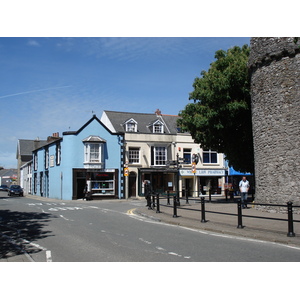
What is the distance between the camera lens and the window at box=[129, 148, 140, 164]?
121 feet

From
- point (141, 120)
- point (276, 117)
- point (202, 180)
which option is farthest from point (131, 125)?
point (276, 117)

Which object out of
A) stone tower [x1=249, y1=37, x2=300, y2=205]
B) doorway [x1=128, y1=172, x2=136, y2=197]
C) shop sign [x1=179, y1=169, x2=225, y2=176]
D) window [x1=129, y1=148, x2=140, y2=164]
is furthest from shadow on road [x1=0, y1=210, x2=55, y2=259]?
shop sign [x1=179, y1=169, x2=225, y2=176]

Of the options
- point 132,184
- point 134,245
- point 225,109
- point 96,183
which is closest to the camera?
point 134,245

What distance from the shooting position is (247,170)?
83.0 ft

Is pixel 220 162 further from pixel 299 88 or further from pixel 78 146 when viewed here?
pixel 299 88

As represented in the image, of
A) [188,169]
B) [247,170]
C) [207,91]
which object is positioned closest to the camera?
[207,91]

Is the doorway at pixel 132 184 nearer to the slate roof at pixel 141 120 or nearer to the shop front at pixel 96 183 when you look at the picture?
the shop front at pixel 96 183

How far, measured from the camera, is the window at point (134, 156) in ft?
121

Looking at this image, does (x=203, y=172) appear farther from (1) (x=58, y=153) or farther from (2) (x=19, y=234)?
(2) (x=19, y=234)

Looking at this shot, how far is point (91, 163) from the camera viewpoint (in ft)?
114

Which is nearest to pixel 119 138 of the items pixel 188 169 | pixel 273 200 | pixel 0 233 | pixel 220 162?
pixel 188 169

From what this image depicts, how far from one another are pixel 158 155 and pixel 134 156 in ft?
8.95

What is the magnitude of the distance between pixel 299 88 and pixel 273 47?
2469 mm

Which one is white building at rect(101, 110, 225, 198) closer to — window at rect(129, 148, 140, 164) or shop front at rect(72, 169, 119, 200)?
window at rect(129, 148, 140, 164)
